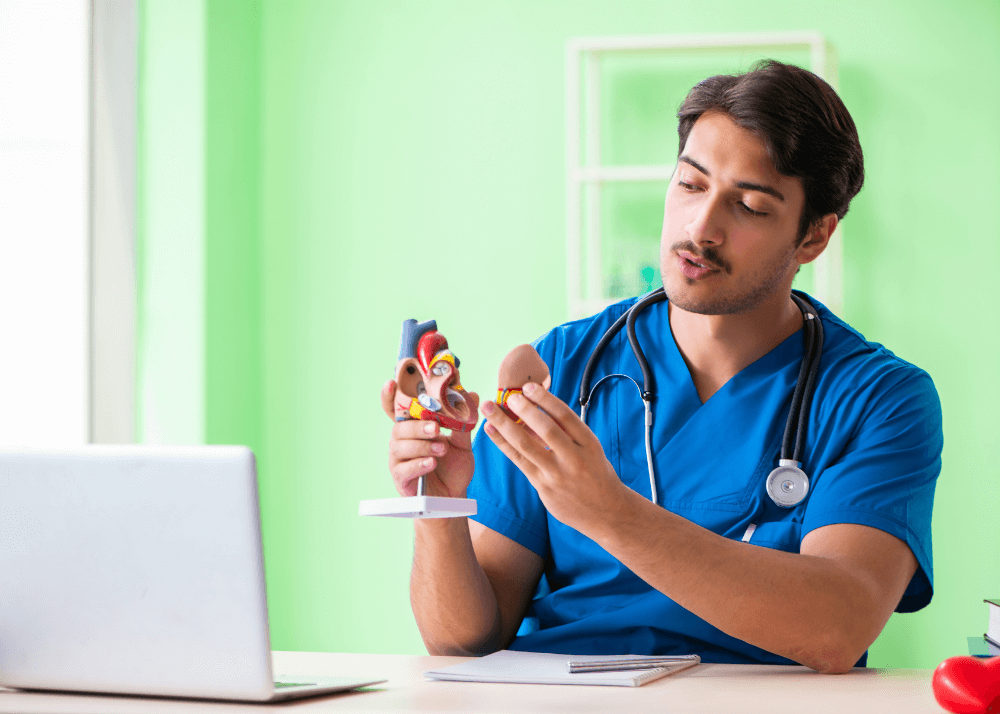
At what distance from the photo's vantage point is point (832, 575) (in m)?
1.13

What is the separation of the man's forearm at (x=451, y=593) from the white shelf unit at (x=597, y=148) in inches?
57.1

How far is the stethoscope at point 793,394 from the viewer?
4.29 feet

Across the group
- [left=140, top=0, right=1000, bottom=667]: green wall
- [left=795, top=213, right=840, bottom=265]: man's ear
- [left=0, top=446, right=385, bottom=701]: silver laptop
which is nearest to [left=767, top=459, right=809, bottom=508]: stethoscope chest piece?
[left=795, top=213, right=840, bottom=265]: man's ear

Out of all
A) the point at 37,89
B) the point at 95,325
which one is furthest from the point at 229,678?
the point at 37,89

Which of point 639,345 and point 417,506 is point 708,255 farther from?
point 417,506

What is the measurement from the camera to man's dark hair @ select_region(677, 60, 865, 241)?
1.40 m

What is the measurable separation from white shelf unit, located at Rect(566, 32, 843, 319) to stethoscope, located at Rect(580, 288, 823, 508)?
43.1 inches

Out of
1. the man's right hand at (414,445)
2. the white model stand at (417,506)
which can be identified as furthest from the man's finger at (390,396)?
the white model stand at (417,506)

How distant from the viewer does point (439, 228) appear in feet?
9.45

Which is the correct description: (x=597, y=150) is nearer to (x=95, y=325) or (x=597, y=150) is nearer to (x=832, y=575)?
(x=95, y=325)

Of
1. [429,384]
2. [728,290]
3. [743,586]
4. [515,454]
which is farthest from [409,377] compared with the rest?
[728,290]

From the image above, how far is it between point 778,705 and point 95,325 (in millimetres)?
2073

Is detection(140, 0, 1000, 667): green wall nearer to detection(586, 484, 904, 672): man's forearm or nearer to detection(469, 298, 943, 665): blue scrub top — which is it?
detection(469, 298, 943, 665): blue scrub top

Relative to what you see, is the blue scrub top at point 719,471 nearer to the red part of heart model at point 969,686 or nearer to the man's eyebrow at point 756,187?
the man's eyebrow at point 756,187
